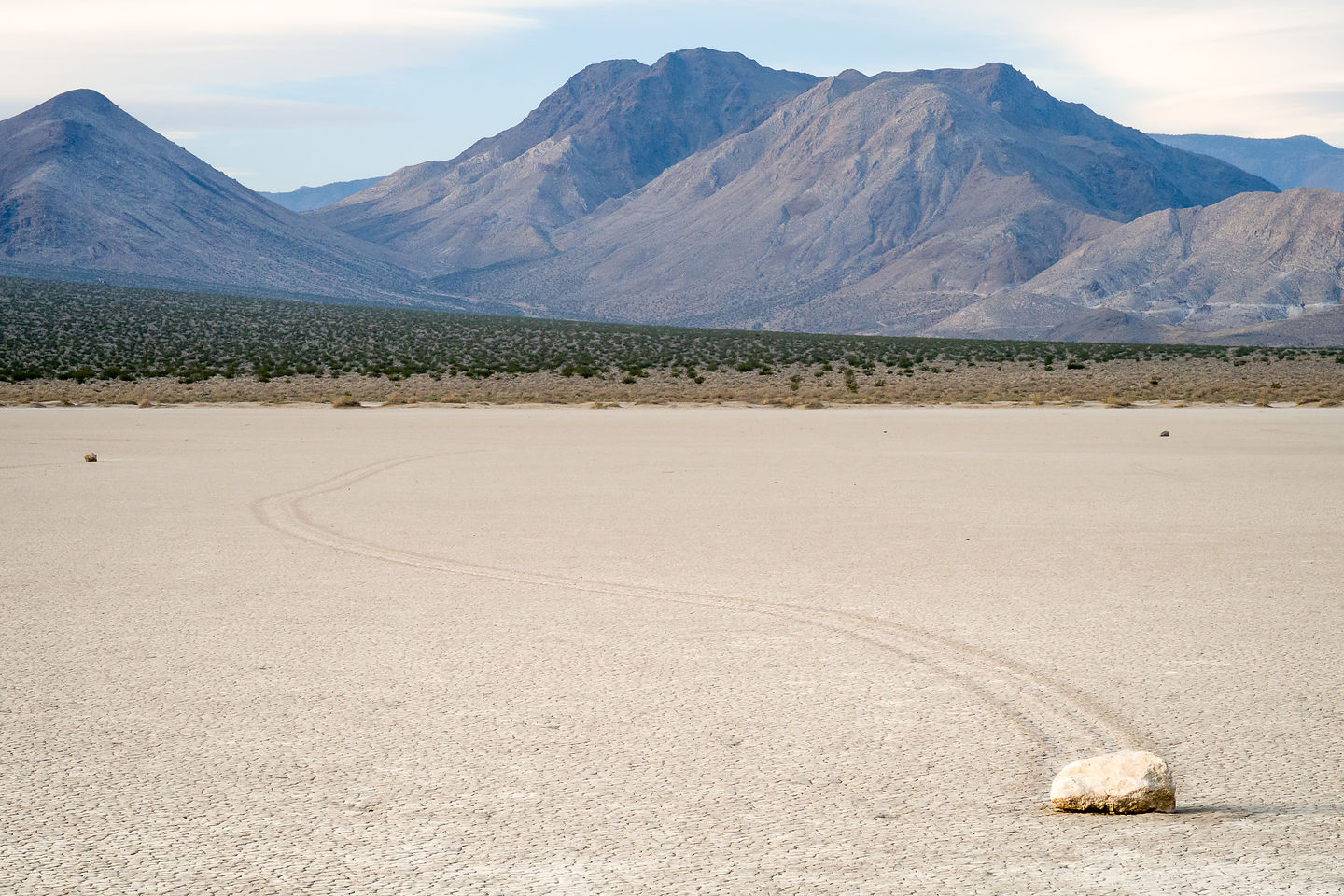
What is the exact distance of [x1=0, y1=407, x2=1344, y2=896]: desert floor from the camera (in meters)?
4.26

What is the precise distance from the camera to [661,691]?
627 centimetres

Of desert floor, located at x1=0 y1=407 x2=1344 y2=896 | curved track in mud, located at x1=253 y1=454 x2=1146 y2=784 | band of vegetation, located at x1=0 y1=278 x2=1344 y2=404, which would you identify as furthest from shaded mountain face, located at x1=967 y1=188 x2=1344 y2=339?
curved track in mud, located at x1=253 y1=454 x2=1146 y2=784

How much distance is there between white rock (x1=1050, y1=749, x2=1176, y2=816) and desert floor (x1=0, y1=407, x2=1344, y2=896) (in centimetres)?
10

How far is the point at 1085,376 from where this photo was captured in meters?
55.7

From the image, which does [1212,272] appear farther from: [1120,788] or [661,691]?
[1120,788]

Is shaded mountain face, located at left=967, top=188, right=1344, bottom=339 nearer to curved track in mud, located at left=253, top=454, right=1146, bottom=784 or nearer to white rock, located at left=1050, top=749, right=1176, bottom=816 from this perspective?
curved track in mud, located at left=253, top=454, right=1146, bottom=784

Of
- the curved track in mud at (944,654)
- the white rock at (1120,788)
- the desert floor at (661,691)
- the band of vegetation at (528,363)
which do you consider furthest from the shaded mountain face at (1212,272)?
the white rock at (1120,788)

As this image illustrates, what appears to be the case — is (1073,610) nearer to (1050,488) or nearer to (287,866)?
(287,866)

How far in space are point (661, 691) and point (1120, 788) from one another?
228 centimetres

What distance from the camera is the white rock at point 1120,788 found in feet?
14.9

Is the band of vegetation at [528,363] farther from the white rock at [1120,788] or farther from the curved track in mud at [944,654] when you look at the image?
the white rock at [1120,788]

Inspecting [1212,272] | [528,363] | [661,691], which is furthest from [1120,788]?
[1212,272]

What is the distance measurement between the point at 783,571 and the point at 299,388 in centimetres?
3909

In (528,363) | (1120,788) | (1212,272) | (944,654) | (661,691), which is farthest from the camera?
(1212,272)
